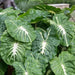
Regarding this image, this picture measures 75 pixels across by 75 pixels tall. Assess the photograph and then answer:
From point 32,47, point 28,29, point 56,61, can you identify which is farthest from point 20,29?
point 56,61

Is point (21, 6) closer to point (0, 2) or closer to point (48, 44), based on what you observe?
point (0, 2)

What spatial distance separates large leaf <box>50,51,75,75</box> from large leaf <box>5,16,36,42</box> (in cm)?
38

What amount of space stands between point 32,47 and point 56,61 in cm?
33

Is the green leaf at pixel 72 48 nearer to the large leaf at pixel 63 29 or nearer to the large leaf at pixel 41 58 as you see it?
the large leaf at pixel 63 29

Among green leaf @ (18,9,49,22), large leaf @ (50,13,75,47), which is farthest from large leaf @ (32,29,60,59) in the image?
green leaf @ (18,9,49,22)

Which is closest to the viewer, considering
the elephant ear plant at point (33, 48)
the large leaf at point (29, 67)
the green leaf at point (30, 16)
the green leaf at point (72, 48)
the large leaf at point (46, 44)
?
the large leaf at point (29, 67)

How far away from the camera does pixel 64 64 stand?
1.82 m

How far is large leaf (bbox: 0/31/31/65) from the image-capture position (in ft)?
5.48

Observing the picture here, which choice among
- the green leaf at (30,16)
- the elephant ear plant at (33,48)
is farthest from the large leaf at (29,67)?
the green leaf at (30,16)

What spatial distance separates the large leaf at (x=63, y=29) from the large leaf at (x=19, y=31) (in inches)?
16.0

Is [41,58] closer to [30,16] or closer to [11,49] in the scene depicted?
[11,49]

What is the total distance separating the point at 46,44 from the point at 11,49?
1.41ft

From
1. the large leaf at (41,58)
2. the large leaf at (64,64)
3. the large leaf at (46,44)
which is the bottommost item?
the large leaf at (64,64)

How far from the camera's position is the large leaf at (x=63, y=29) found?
202cm
